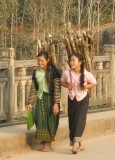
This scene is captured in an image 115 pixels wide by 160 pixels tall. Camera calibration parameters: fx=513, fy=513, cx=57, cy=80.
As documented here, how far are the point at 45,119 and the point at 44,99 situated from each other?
243mm

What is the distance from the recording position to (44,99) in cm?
625

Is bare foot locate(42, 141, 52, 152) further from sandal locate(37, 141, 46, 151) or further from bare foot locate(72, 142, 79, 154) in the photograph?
bare foot locate(72, 142, 79, 154)

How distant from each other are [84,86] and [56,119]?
0.54 metres

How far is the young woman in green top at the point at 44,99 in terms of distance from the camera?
6.18 m

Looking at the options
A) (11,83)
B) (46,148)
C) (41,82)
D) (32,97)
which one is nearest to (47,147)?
(46,148)

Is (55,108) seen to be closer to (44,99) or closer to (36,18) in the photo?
(44,99)

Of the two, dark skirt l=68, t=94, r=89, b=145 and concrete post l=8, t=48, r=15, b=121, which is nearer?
dark skirt l=68, t=94, r=89, b=145

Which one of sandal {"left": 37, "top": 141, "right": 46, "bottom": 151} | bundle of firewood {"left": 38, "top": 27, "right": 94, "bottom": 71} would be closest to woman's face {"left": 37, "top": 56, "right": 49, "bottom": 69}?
sandal {"left": 37, "top": 141, "right": 46, "bottom": 151}

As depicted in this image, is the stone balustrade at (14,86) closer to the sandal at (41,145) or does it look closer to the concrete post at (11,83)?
the concrete post at (11,83)

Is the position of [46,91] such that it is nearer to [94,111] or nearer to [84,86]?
[84,86]

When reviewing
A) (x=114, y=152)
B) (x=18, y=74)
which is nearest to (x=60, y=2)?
(x=18, y=74)

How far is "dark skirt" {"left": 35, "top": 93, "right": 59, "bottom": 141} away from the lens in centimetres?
623

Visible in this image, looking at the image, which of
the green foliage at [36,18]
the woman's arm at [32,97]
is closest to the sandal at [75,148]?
the woman's arm at [32,97]

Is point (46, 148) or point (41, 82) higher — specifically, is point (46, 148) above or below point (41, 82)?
below
